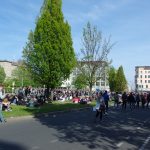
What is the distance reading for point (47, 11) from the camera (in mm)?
43625

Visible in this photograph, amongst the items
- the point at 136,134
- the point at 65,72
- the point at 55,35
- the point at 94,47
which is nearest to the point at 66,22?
the point at 55,35

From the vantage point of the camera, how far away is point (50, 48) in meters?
42.4

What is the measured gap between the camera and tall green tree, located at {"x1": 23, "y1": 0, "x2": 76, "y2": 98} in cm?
4250

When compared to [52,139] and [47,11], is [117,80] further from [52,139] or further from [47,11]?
[52,139]

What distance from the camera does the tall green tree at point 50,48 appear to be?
42.5m

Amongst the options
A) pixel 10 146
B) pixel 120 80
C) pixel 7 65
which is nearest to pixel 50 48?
pixel 10 146

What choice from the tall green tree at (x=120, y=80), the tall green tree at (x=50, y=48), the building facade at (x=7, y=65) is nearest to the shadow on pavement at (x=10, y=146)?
the tall green tree at (x=50, y=48)

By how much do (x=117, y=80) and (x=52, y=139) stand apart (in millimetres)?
97018

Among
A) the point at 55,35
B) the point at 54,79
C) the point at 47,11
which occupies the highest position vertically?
the point at 47,11

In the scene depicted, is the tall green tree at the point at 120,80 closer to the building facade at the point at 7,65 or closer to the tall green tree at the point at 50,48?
the tall green tree at the point at 50,48

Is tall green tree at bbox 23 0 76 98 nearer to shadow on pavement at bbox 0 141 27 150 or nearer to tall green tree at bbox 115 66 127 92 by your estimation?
shadow on pavement at bbox 0 141 27 150

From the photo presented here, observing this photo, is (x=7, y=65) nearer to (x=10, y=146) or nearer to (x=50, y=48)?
(x=50, y=48)

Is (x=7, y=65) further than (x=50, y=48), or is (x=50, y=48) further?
(x=7, y=65)

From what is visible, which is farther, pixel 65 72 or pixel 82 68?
pixel 82 68
